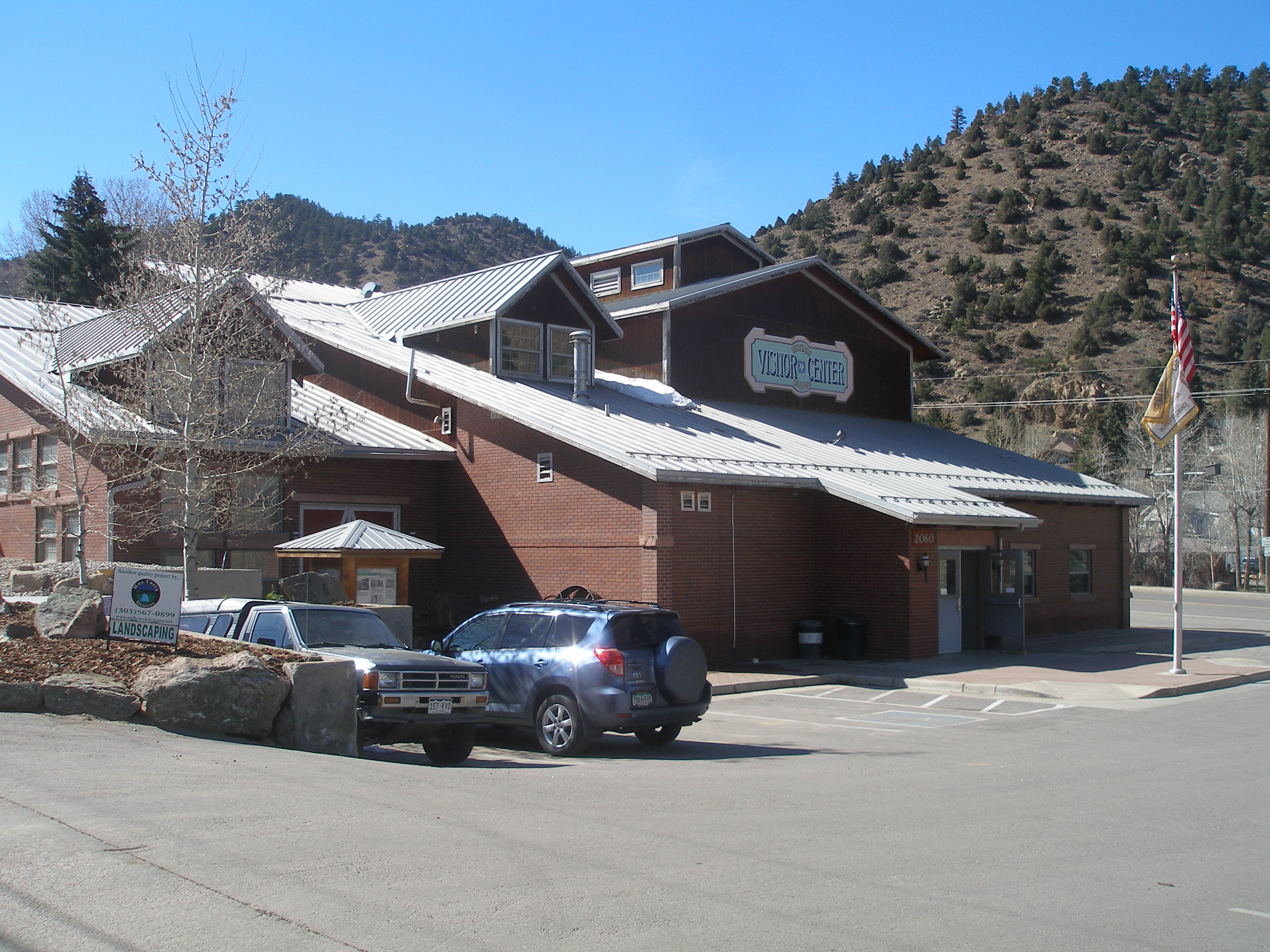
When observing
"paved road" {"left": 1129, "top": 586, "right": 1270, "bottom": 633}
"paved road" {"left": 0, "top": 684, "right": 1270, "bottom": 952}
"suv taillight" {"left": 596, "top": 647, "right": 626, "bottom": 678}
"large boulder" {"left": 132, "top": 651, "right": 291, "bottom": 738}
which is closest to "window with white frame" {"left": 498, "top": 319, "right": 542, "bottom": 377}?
"suv taillight" {"left": 596, "top": 647, "right": 626, "bottom": 678}

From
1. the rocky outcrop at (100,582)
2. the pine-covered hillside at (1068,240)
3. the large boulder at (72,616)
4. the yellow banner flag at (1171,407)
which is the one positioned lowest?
the large boulder at (72,616)

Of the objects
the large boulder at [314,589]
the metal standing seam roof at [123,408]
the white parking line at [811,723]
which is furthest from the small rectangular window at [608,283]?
the white parking line at [811,723]

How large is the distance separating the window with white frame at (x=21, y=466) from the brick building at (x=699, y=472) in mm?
5207

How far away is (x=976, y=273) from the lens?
91.5 m

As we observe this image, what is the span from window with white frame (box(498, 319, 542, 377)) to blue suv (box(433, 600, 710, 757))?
1330cm

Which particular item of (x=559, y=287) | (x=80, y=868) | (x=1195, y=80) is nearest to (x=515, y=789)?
(x=80, y=868)

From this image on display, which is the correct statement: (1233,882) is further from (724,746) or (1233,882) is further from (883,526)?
(883,526)

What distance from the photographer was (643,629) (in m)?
12.8

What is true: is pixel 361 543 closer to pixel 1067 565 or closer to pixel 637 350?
pixel 637 350

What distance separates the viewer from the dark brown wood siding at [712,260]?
3241cm

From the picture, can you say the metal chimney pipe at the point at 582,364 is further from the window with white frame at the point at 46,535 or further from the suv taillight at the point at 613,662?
the suv taillight at the point at 613,662

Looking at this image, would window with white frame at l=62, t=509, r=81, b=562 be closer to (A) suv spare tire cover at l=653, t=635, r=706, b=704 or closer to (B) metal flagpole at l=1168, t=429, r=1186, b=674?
(A) suv spare tire cover at l=653, t=635, r=706, b=704

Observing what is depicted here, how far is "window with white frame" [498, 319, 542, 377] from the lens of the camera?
1018 inches

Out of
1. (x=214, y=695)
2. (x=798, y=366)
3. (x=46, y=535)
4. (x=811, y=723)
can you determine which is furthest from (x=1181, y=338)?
(x=46, y=535)
